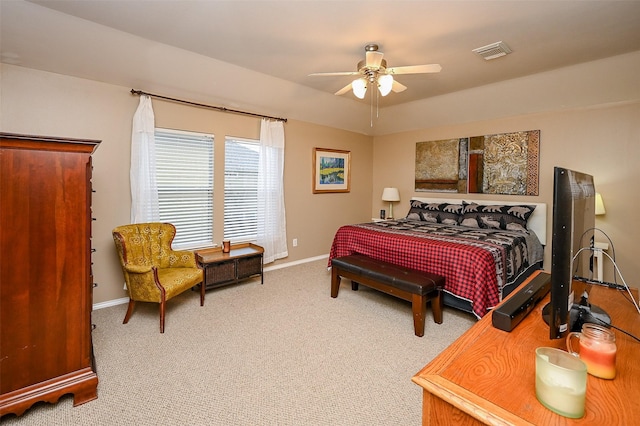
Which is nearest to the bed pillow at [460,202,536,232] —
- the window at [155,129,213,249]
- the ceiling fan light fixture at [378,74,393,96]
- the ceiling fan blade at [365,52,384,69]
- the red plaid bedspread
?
the red plaid bedspread

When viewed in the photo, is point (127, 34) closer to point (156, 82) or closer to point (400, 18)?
point (156, 82)

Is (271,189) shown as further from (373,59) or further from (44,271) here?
(44,271)

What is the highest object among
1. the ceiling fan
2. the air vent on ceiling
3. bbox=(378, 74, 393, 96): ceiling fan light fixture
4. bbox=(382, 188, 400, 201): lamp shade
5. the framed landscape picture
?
the air vent on ceiling

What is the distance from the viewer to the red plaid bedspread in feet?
8.94

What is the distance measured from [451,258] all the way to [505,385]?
87.9 inches

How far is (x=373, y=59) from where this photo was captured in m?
2.64

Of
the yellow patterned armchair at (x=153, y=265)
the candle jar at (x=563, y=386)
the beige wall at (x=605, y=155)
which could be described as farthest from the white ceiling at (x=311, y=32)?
the candle jar at (x=563, y=386)

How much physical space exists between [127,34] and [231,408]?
3.20 m

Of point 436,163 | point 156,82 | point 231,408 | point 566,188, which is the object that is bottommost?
point 231,408

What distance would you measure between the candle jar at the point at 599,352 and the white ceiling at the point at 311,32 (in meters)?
2.37

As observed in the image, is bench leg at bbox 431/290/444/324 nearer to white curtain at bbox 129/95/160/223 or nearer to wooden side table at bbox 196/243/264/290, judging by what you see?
wooden side table at bbox 196/243/264/290

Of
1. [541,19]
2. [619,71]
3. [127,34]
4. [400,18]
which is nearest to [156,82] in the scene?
[127,34]

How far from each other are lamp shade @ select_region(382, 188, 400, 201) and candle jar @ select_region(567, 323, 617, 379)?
4.79m

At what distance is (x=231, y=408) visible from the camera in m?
1.80
